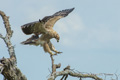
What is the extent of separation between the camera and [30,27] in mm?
9906

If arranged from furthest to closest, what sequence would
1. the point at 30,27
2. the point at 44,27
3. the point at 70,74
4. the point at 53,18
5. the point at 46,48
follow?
the point at 53,18, the point at 44,27, the point at 46,48, the point at 30,27, the point at 70,74

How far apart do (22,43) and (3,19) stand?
4.26 ft

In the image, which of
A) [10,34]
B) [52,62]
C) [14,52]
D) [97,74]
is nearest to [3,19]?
[10,34]

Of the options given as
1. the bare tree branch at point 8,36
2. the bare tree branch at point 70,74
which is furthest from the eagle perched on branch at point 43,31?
the bare tree branch at point 70,74

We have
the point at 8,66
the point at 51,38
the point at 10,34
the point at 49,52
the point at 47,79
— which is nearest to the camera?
the point at 8,66

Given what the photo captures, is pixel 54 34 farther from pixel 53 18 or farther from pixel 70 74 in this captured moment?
pixel 70 74

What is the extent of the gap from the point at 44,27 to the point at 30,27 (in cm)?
74

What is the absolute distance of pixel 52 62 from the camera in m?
9.17

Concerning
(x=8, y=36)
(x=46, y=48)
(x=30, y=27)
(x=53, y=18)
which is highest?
(x=53, y=18)

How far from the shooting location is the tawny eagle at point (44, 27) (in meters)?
9.80

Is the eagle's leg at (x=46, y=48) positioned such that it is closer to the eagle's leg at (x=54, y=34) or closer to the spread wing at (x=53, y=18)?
the eagle's leg at (x=54, y=34)

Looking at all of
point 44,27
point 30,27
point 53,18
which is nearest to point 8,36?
point 30,27

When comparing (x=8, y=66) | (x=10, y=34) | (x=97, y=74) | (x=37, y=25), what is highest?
(x=37, y=25)

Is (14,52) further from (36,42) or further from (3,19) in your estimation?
(36,42)
